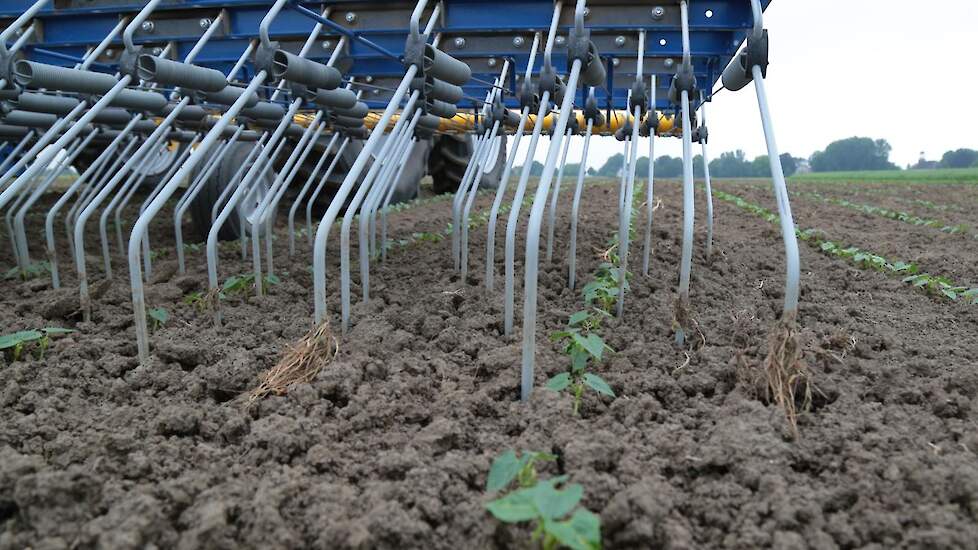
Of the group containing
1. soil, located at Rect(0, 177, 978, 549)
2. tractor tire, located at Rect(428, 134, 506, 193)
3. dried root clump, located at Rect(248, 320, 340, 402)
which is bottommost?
soil, located at Rect(0, 177, 978, 549)

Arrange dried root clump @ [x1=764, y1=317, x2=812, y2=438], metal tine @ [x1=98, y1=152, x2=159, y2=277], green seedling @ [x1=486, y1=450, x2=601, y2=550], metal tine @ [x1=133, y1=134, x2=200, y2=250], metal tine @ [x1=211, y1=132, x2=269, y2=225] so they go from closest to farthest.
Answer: green seedling @ [x1=486, y1=450, x2=601, y2=550], dried root clump @ [x1=764, y1=317, x2=812, y2=438], metal tine @ [x1=133, y1=134, x2=200, y2=250], metal tine @ [x1=98, y1=152, x2=159, y2=277], metal tine @ [x1=211, y1=132, x2=269, y2=225]

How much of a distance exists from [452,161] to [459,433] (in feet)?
29.6

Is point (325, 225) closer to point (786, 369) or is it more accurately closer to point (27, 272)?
point (786, 369)

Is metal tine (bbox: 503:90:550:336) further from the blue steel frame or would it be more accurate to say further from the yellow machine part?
the yellow machine part

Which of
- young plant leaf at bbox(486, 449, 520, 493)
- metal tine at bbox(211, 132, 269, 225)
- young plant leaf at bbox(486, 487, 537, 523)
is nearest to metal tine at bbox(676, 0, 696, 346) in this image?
young plant leaf at bbox(486, 449, 520, 493)

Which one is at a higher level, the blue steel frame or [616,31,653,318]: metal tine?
the blue steel frame

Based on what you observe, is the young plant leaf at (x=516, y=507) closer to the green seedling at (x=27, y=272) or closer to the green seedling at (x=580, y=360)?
the green seedling at (x=580, y=360)

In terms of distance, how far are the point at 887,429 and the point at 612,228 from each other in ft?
12.2

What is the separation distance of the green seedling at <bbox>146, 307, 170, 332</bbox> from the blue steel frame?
160cm

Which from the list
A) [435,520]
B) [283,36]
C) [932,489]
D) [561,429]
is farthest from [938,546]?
[283,36]

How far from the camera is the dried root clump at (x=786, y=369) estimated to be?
5.83 feet

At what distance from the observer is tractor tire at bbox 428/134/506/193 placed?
10188 millimetres

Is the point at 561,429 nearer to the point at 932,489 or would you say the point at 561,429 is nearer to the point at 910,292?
the point at 932,489

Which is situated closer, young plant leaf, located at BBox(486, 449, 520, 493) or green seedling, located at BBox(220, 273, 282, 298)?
young plant leaf, located at BBox(486, 449, 520, 493)
